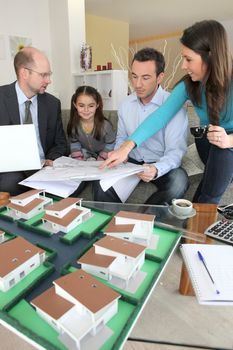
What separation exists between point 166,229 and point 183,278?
162 millimetres

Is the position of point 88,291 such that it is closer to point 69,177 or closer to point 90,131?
point 69,177

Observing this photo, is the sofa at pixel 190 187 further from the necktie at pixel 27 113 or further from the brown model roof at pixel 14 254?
the brown model roof at pixel 14 254

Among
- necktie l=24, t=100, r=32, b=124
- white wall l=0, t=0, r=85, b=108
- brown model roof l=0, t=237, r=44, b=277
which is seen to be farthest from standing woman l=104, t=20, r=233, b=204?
white wall l=0, t=0, r=85, b=108

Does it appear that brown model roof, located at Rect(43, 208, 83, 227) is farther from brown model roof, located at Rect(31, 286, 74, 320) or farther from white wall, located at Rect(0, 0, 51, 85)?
white wall, located at Rect(0, 0, 51, 85)

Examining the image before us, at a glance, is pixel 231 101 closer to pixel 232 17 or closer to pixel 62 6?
pixel 62 6

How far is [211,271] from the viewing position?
25.1 inches

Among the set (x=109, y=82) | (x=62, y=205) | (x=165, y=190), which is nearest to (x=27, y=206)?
(x=62, y=205)

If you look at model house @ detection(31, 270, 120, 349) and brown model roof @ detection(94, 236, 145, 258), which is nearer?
model house @ detection(31, 270, 120, 349)

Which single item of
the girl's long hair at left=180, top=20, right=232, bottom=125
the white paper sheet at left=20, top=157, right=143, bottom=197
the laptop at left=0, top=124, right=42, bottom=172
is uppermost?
the girl's long hair at left=180, top=20, right=232, bottom=125

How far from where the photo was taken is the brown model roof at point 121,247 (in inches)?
24.2

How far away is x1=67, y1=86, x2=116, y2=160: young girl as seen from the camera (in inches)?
63.9

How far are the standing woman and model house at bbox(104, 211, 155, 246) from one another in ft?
1.35

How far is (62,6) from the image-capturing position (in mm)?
2725

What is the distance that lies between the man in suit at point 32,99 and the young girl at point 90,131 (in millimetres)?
114
